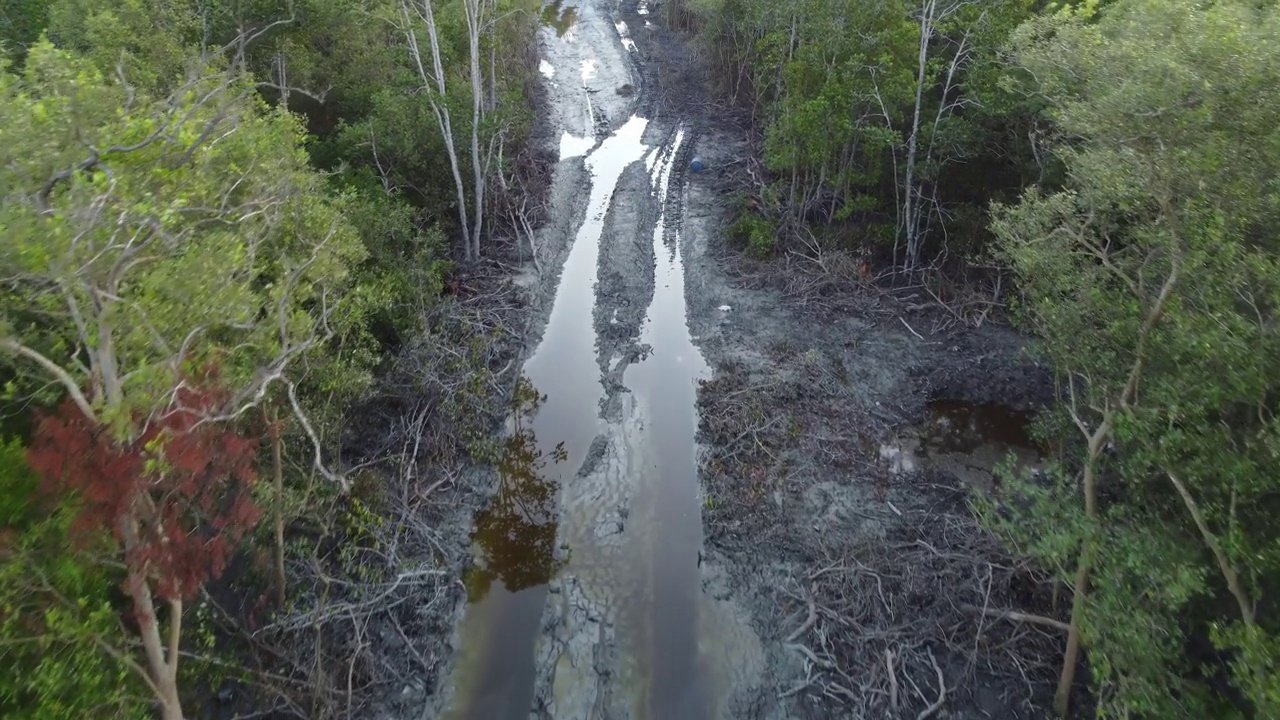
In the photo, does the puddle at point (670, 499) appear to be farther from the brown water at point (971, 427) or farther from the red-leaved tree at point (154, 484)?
the red-leaved tree at point (154, 484)

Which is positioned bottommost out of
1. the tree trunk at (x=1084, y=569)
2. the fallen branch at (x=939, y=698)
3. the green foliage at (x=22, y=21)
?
the fallen branch at (x=939, y=698)

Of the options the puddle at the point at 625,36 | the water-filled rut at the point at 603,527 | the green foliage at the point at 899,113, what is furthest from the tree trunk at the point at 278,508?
the puddle at the point at 625,36

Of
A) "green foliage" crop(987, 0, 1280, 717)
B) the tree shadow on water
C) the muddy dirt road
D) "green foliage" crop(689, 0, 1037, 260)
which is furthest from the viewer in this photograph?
"green foliage" crop(689, 0, 1037, 260)

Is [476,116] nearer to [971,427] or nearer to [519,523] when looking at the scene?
[519,523]

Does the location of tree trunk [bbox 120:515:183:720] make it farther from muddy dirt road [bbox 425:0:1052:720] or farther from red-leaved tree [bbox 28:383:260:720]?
muddy dirt road [bbox 425:0:1052:720]

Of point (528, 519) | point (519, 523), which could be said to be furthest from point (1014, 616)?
point (519, 523)

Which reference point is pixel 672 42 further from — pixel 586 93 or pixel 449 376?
pixel 449 376

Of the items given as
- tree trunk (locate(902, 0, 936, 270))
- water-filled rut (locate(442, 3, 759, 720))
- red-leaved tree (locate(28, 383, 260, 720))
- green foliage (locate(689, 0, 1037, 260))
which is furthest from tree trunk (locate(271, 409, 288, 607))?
tree trunk (locate(902, 0, 936, 270))
